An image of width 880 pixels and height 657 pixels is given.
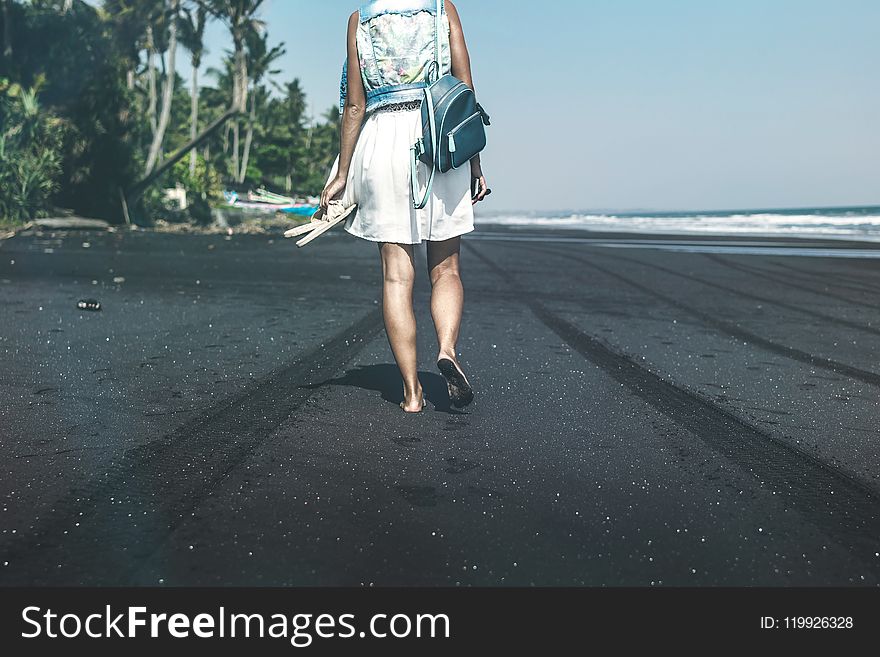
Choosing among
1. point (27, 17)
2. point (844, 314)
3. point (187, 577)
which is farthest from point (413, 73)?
point (27, 17)

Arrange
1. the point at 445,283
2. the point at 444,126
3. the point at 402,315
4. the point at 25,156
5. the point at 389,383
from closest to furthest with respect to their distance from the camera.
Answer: the point at 444,126
the point at 402,315
the point at 445,283
the point at 389,383
the point at 25,156

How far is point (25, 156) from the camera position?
2855 cm

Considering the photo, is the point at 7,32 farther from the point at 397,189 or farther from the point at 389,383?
the point at 397,189

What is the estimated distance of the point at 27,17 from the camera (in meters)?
33.3

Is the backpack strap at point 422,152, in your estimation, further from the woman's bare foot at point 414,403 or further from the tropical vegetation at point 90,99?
the tropical vegetation at point 90,99

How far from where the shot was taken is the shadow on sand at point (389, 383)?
4164 millimetres

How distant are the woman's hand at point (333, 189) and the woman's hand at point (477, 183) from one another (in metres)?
0.56

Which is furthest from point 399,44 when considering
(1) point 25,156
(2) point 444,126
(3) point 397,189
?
(1) point 25,156

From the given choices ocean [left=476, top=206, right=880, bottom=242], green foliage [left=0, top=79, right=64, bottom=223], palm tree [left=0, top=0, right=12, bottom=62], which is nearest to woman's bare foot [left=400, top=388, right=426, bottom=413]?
ocean [left=476, top=206, right=880, bottom=242]

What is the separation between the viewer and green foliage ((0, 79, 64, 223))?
91.1ft

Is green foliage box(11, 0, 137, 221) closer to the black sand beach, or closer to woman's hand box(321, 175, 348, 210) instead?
the black sand beach

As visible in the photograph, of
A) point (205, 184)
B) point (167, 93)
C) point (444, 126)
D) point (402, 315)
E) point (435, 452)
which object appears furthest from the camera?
point (205, 184)

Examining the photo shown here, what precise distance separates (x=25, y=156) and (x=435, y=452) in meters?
29.0

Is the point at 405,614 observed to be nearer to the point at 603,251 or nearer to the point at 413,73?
the point at 413,73
